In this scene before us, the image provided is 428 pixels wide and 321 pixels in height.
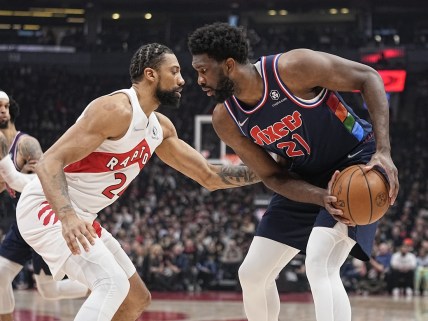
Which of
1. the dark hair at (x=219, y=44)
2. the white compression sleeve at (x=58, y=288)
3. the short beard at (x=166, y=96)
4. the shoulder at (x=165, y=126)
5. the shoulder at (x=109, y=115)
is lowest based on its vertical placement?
the white compression sleeve at (x=58, y=288)

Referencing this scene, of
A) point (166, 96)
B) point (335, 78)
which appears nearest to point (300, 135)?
point (335, 78)

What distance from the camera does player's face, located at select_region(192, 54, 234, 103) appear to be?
13.9 ft

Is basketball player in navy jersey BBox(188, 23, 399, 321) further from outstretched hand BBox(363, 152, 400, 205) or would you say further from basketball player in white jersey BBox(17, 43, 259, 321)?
basketball player in white jersey BBox(17, 43, 259, 321)

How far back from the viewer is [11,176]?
5785 millimetres

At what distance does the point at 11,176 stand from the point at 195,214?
13.4 metres

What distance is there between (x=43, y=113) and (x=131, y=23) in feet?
19.8

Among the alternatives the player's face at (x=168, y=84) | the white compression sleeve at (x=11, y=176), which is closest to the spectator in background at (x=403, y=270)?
the white compression sleeve at (x=11, y=176)

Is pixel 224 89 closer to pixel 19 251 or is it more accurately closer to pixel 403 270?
pixel 19 251

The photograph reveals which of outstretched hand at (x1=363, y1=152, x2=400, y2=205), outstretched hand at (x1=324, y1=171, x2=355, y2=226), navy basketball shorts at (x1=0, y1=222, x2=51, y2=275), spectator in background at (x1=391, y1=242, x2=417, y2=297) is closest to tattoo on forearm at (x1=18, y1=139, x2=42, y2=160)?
navy basketball shorts at (x1=0, y1=222, x2=51, y2=275)

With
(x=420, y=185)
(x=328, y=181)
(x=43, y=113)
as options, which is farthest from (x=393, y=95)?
(x=328, y=181)

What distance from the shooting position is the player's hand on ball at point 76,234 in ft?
12.8

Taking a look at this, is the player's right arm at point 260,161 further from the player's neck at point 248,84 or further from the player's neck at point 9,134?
the player's neck at point 9,134

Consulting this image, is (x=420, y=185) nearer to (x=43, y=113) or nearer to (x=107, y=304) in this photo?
(x=43, y=113)

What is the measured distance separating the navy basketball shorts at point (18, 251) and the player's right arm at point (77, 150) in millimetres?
2289
